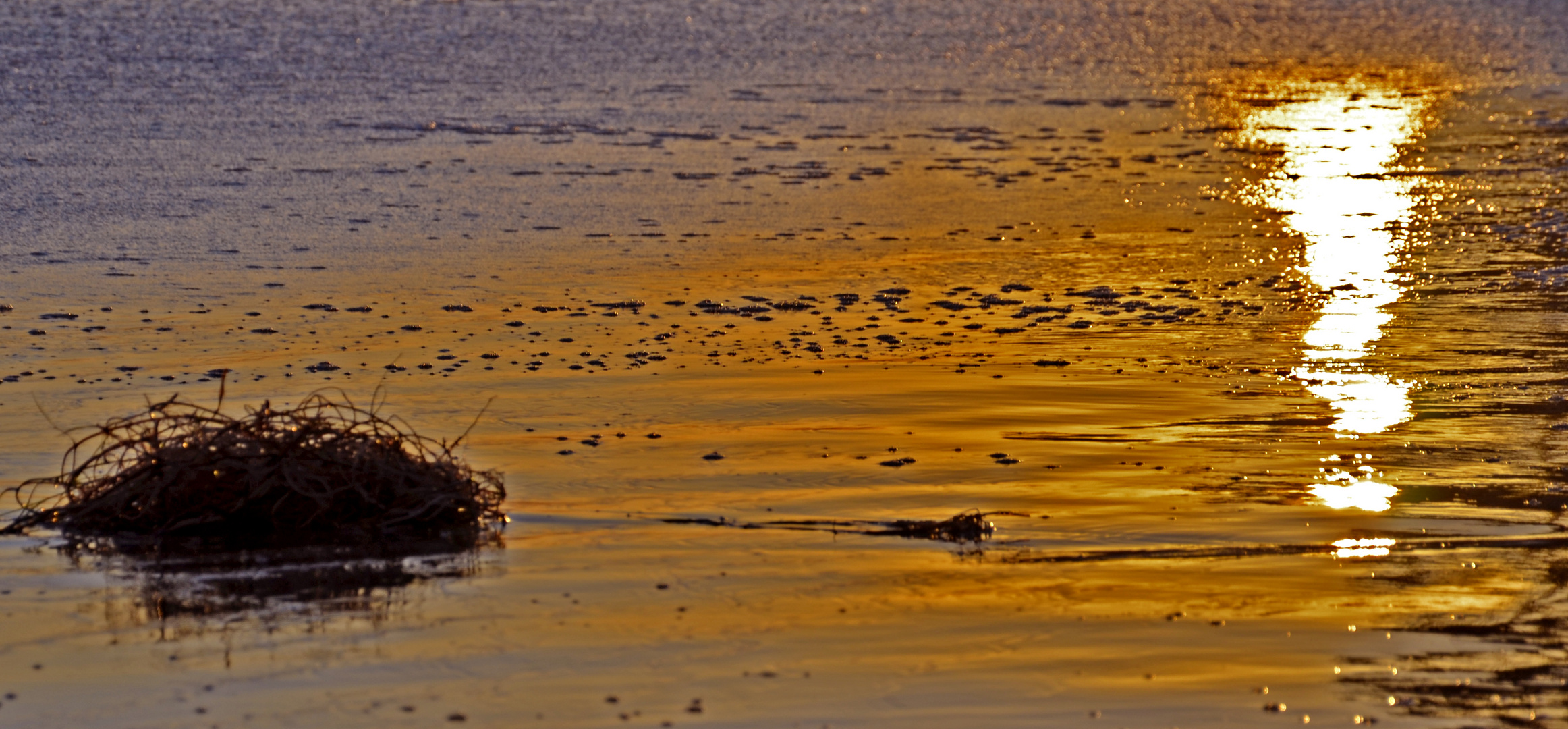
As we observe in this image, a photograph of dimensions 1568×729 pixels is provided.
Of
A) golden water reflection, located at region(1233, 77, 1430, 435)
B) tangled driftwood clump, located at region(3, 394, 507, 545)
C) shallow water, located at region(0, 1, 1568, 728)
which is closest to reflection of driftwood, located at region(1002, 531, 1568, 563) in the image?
shallow water, located at region(0, 1, 1568, 728)

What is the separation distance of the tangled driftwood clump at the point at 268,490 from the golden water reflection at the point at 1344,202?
272cm

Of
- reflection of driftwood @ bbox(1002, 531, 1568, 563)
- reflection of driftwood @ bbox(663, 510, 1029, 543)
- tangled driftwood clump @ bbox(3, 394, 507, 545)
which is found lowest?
reflection of driftwood @ bbox(1002, 531, 1568, 563)

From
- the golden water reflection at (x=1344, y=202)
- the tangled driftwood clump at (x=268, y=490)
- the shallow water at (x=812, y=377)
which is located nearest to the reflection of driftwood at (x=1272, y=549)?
the shallow water at (x=812, y=377)

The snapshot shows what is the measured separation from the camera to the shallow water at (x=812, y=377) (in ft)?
13.0

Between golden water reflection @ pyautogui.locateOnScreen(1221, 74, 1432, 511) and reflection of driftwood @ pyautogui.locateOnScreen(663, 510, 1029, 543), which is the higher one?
golden water reflection @ pyautogui.locateOnScreen(1221, 74, 1432, 511)

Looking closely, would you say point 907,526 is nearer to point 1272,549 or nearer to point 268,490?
point 1272,549

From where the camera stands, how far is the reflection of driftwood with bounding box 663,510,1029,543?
4.88 metres

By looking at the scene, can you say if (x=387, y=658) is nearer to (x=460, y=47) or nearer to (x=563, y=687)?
(x=563, y=687)

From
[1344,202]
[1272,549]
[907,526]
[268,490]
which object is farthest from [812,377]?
[1344,202]

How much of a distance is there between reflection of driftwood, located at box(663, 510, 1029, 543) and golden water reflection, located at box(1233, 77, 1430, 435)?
116 cm

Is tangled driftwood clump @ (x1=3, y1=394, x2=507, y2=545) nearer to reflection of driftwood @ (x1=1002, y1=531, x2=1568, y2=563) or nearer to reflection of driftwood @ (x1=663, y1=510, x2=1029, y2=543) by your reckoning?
reflection of driftwood @ (x1=663, y1=510, x2=1029, y2=543)

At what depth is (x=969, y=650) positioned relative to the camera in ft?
13.3

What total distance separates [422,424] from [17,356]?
78.2 inches

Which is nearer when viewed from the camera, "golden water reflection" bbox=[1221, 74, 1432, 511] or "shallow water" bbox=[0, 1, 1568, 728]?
"shallow water" bbox=[0, 1, 1568, 728]
